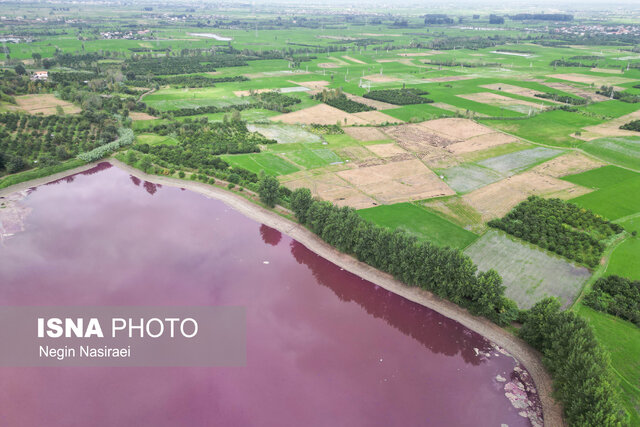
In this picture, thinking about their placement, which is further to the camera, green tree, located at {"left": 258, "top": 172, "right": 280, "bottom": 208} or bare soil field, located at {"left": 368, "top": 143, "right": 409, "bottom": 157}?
bare soil field, located at {"left": 368, "top": 143, "right": 409, "bottom": 157}

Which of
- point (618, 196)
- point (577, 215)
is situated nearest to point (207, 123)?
point (577, 215)

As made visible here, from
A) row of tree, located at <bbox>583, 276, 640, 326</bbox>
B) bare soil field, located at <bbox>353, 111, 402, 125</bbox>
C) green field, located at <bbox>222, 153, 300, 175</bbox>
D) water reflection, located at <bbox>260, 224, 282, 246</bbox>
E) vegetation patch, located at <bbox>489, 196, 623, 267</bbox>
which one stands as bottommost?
water reflection, located at <bbox>260, 224, 282, 246</bbox>

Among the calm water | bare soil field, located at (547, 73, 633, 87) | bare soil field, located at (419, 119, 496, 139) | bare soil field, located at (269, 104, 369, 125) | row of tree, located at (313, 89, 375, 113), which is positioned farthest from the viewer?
bare soil field, located at (547, 73, 633, 87)

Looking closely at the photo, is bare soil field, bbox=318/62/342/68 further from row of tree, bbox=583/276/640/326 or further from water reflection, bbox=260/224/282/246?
row of tree, bbox=583/276/640/326

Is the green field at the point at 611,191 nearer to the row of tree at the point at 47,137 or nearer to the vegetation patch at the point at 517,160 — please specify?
the vegetation patch at the point at 517,160

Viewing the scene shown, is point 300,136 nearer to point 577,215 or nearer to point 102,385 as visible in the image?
point 577,215

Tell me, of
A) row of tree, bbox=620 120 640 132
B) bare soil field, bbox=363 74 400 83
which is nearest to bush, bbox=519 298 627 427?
row of tree, bbox=620 120 640 132

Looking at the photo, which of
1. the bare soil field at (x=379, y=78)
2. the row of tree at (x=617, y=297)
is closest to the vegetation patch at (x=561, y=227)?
the row of tree at (x=617, y=297)
